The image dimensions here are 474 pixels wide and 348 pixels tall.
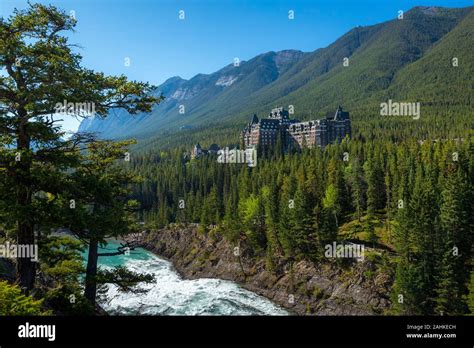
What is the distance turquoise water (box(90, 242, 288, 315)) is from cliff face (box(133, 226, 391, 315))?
2.86 m

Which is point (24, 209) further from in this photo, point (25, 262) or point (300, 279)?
point (300, 279)

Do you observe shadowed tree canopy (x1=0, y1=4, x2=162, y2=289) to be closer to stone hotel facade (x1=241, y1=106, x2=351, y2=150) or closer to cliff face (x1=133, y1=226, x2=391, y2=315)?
cliff face (x1=133, y1=226, x2=391, y2=315)

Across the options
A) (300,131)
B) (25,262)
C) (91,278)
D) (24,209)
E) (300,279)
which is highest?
(300,131)

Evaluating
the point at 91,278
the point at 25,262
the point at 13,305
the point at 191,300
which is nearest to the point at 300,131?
the point at 191,300

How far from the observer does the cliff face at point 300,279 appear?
5112 centimetres

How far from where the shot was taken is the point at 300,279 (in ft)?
198

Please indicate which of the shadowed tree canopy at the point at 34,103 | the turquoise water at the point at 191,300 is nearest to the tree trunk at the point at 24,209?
the shadowed tree canopy at the point at 34,103

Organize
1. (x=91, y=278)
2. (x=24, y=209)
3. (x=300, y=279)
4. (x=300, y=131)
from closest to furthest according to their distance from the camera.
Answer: (x=24, y=209) < (x=91, y=278) < (x=300, y=279) < (x=300, y=131)

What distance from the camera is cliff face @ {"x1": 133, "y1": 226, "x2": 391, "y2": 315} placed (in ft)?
168

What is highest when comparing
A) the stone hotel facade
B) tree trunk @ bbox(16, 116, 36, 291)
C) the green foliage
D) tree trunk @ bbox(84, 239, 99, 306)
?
the stone hotel facade

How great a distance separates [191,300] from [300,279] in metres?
16.9

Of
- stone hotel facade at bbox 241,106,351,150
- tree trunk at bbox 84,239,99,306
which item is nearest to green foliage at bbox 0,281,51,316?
tree trunk at bbox 84,239,99,306

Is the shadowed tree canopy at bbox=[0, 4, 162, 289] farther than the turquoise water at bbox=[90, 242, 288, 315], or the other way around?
the turquoise water at bbox=[90, 242, 288, 315]

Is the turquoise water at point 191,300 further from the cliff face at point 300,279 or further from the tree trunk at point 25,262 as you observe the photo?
the tree trunk at point 25,262
